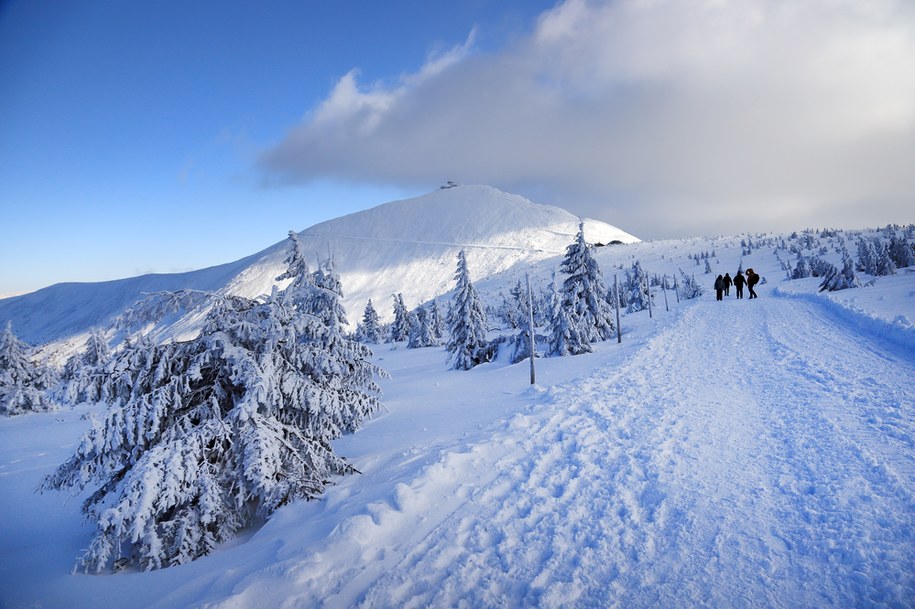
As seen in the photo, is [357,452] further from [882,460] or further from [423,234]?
[423,234]

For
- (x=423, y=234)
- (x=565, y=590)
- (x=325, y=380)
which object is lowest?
(x=565, y=590)

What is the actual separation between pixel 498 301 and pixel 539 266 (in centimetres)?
4135

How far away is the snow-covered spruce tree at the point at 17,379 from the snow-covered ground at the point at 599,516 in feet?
71.7

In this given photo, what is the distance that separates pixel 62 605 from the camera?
5.01 meters

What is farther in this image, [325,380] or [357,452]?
[357,452]

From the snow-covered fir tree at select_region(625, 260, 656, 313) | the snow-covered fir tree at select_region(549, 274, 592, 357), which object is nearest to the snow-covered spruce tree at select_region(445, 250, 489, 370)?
the snow-covered fir tree at select_region(549, 274, 592, 357)

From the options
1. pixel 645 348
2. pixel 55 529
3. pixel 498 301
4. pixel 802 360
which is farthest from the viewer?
pixel 498 301

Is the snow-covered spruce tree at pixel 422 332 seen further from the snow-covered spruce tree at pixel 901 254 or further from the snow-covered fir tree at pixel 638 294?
the snow-covered spruce tree at pixel 901 254

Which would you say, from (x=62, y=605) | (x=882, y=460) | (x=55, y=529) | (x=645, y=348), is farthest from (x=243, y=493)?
(x=645, y=348)

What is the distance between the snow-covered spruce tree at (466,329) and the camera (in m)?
27.4

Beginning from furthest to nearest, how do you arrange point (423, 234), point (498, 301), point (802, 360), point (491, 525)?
point (423, 234) < point (498, 301) < point (802, 360) < point (491, 525)

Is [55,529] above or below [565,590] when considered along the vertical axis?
below

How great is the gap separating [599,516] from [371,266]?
520 feet

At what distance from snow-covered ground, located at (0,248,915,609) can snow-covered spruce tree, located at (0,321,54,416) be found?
21.9 metres
